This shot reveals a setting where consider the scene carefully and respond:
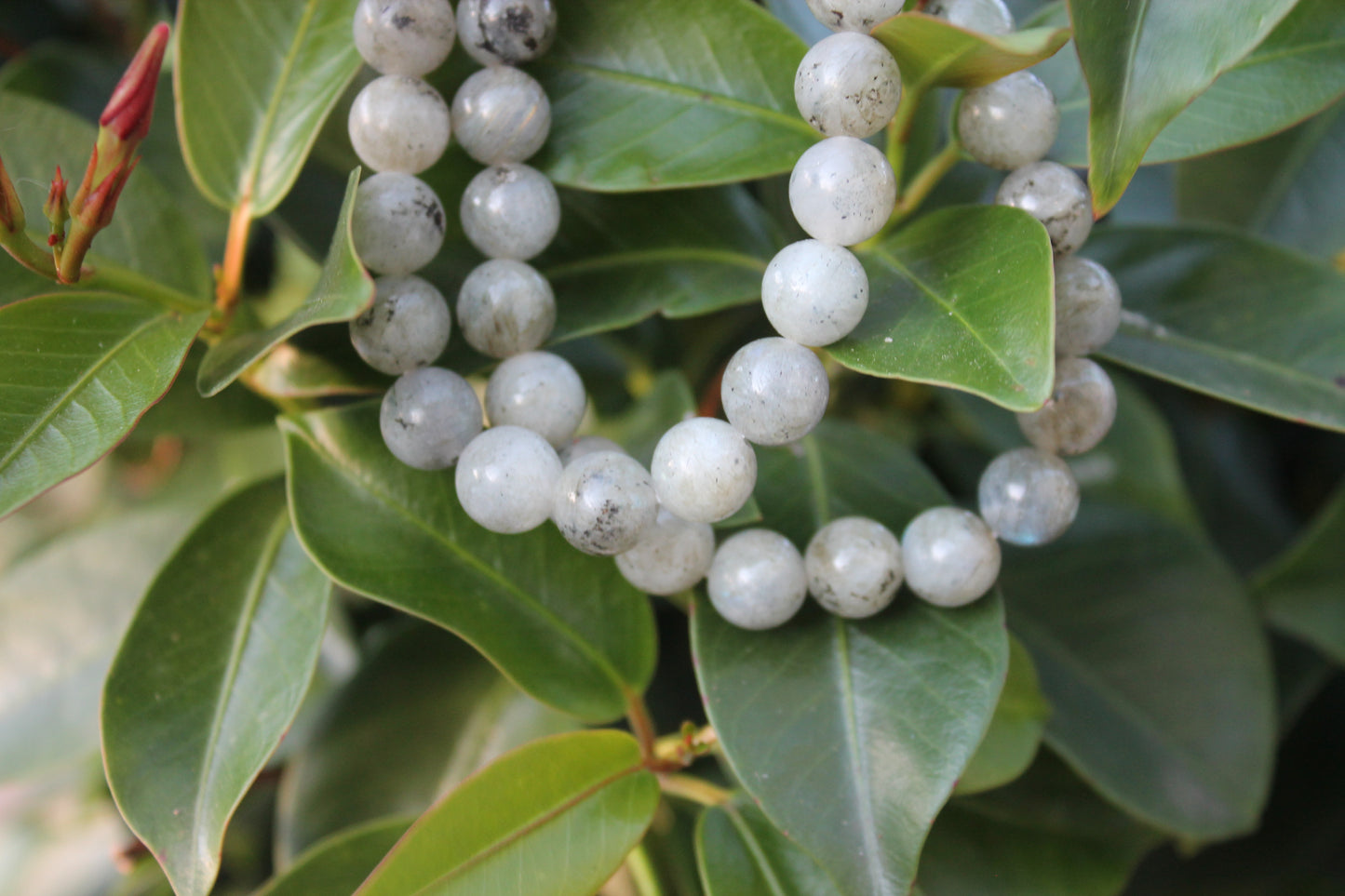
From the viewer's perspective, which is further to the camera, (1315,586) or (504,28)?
(1315,586)

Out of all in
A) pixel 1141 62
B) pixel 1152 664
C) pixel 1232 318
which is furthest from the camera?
pixel 1152 664

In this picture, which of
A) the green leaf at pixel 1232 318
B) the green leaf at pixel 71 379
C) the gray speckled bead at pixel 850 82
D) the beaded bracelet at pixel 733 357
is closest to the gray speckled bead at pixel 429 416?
the beaded bracelet at pixel 733 357

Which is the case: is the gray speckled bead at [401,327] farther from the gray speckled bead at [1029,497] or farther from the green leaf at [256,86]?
the gray speckled bead at [1029,497]

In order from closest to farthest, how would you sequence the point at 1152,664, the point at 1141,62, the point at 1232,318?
the point at 1141,62, the point at 1232,318, the point at 1152,664

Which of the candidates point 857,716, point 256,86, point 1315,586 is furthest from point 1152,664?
point 256,86

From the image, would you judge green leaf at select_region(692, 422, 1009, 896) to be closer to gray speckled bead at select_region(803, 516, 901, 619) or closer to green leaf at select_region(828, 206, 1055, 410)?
gray speckled bead at select_region(803, 516, 901, 619)

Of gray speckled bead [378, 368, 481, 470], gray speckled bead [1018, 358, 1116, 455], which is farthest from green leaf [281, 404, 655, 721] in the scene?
gray speckled bead [1018, 358, 1116, 455]

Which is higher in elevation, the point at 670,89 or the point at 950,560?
the point at 670,89

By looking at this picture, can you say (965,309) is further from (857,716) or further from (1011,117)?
(857,716)
